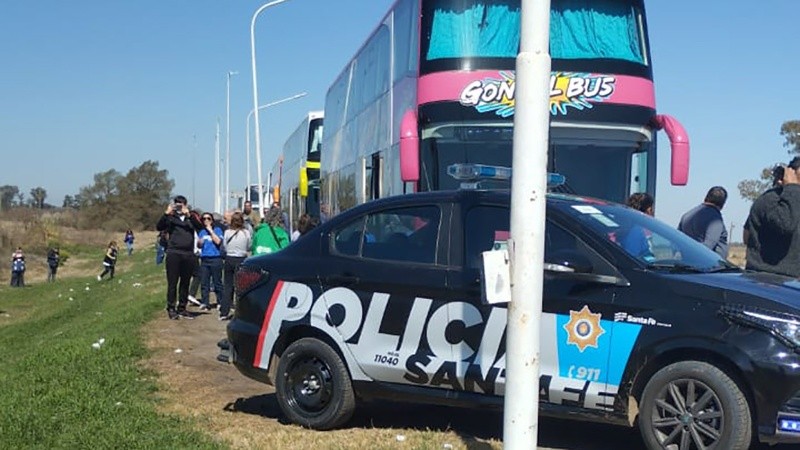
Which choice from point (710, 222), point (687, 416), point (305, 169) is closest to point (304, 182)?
point (305, 169)

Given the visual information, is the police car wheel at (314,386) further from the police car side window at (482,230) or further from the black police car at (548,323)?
the police car side window at (482,230)

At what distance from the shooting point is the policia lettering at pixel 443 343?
5.79 m

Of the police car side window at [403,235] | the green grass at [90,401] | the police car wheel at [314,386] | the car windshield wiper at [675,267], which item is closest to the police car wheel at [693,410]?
the car windshield wiper at [675,267]

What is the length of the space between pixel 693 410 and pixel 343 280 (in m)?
2.61

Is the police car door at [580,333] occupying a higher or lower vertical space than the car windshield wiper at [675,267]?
lower

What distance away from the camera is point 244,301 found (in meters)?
7.36

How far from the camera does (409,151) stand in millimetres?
10094

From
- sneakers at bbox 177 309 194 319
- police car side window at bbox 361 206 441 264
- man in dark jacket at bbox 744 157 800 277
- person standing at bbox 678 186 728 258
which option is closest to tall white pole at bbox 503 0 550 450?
police car side window at bbox 361 206 441 264

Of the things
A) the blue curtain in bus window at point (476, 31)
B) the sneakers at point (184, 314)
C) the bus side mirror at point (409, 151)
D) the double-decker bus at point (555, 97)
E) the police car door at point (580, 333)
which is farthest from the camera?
the sneakers at point (184, 314)

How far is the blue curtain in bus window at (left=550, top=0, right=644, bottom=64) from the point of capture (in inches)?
409

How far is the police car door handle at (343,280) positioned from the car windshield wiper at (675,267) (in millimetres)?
2078

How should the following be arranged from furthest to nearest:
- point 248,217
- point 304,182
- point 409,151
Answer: point 304,182, point 248,217, point 409,151

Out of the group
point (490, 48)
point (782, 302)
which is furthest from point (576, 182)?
point (782, 302)

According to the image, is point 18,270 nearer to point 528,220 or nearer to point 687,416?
point 687,416
